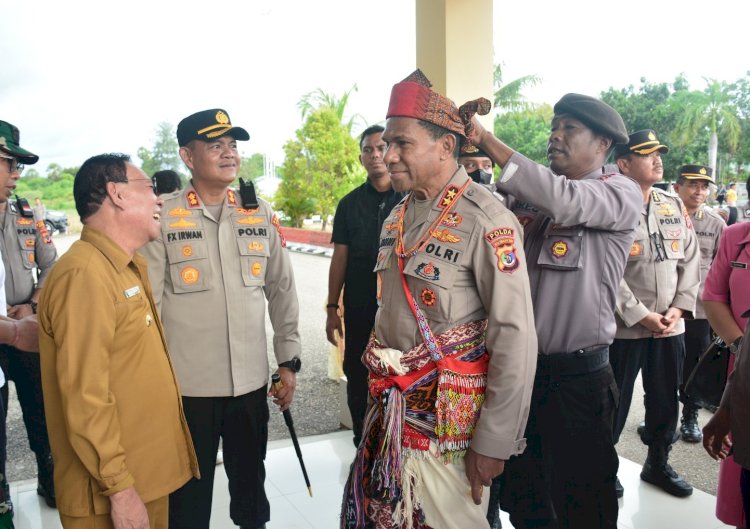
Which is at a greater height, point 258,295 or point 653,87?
point 653,87

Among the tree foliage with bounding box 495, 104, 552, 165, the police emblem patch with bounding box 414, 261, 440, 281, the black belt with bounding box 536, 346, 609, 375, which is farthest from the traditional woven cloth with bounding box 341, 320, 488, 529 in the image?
the tree foliage with bounding box 495, 104, 552, 165

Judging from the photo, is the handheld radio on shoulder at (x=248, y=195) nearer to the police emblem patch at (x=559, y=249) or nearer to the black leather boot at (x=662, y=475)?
the police emblem patch at (x=559, y=249)

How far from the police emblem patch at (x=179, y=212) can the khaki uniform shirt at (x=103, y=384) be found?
1.88 ft

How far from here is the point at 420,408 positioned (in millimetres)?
1647

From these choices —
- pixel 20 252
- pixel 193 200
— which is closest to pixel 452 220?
pixel 193 200

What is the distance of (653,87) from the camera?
14836mm

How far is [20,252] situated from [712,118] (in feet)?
46.4

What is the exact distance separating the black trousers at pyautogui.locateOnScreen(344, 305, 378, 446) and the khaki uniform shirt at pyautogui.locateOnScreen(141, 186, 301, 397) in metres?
0.87

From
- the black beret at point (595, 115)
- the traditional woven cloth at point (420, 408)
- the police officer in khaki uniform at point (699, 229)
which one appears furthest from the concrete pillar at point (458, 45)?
the traditional woven cloth at point (420, 408)

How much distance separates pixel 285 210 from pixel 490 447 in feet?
60.4

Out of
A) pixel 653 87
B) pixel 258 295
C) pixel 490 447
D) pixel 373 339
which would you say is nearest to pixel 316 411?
pixel 258 295

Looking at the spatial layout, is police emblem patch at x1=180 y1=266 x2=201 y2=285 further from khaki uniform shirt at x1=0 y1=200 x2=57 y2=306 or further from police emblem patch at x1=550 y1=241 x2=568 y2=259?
khaki uniform shirt at x1=0 y1=200 x2=57 y2=306

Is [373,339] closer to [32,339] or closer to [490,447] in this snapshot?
[490,447]

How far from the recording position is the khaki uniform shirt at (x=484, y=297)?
155cm
